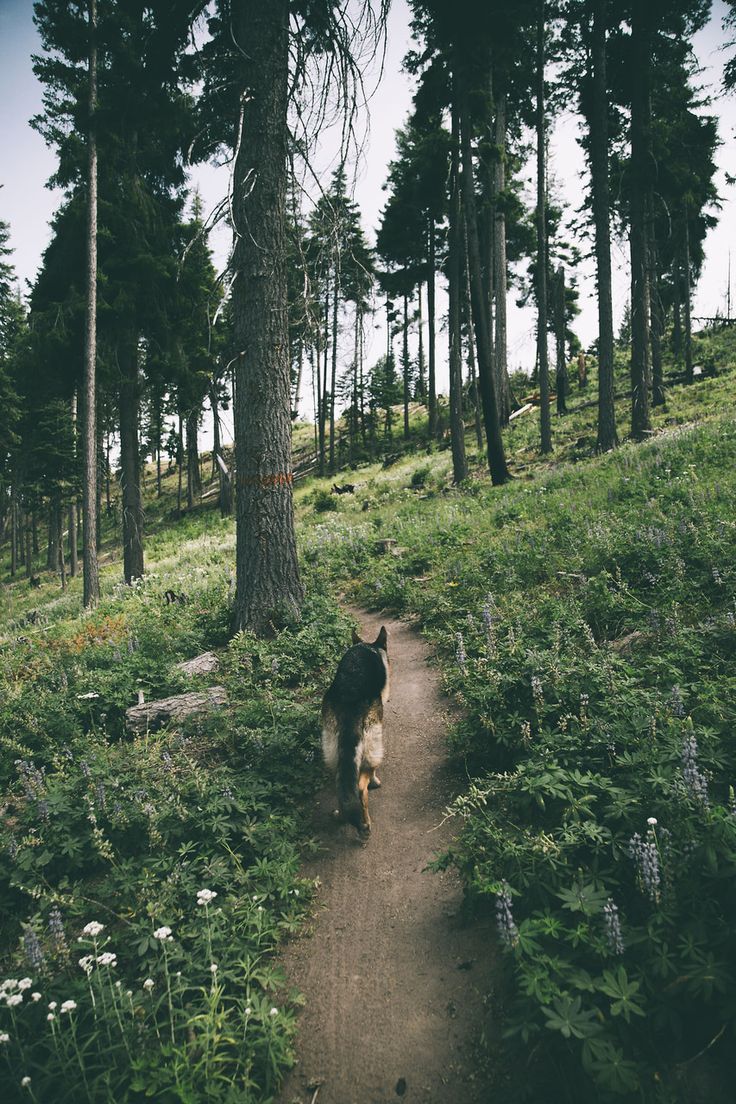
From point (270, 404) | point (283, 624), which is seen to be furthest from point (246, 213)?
point (283, 624)

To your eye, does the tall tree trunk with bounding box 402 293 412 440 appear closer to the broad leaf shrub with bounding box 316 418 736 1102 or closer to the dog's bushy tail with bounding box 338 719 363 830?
the broad leaf shrub with bounding box 316 418 736 1102

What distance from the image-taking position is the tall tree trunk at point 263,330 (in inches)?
266

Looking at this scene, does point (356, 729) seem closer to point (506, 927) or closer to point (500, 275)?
point (506, 927)

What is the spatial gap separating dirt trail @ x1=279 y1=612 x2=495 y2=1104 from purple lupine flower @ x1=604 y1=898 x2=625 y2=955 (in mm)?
816

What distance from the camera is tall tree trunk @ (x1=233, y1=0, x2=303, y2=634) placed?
6.76 meters

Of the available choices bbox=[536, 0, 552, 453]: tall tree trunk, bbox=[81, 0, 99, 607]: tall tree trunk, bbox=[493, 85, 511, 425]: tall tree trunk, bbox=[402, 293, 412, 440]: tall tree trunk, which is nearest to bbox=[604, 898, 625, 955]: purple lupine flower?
bbox=[81, 0, 99, 607]: tall tree trunk

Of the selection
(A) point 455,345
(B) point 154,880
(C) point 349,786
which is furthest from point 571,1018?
(A) point 455,345

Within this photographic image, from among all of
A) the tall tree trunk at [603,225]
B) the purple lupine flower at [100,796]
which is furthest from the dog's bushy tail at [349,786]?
the tall tree trunk at [603,225]

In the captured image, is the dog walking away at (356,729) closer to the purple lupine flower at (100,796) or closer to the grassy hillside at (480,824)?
the grassy hillside at (480,824)

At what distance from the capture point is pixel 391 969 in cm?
307

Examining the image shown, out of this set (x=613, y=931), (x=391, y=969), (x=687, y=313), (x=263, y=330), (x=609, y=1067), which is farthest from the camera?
(x=687, y=313)

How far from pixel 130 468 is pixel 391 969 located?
15496 mm

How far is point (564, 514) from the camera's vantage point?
29.4ft

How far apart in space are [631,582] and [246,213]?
6.57m
